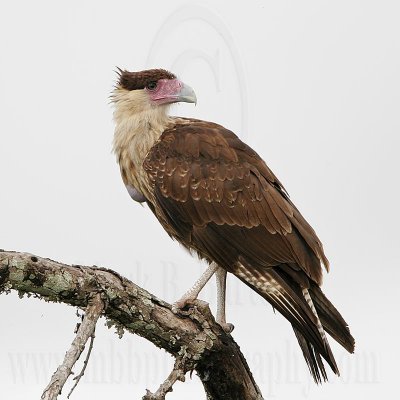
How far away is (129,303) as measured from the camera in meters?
5.75

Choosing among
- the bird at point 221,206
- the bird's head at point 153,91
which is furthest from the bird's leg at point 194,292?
the bird's head at point 153,91

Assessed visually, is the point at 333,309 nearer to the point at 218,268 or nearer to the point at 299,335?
the point at 299,335

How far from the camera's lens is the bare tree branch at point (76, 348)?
4559 mm

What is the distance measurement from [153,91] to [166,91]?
0.13 metres

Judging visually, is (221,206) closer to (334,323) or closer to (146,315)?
(334,323)

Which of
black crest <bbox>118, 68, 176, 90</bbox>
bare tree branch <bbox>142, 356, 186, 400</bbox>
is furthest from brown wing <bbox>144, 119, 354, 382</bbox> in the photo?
bare tree branch <bbox>142, 356, 186, 400</bbox>

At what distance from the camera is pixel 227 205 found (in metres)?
7.29

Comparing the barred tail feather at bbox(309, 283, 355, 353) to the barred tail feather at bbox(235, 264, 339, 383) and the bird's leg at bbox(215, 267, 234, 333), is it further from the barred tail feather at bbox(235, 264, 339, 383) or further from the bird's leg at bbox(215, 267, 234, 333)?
the bird's leg at bbox(215, 267, 234, 333)

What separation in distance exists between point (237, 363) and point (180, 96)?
2744mm

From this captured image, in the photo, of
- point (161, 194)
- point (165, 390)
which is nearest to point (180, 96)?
point (161, 194)

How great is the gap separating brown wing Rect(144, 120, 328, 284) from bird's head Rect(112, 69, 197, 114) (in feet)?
1.60

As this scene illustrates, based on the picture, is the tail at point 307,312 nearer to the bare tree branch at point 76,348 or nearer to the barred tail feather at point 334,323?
the barred tail feather at point 334,323

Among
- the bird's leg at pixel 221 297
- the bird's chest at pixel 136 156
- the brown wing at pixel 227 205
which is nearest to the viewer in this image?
the brown wing at pixel 227 205

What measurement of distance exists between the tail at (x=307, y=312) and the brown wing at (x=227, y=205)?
0.12 meters
